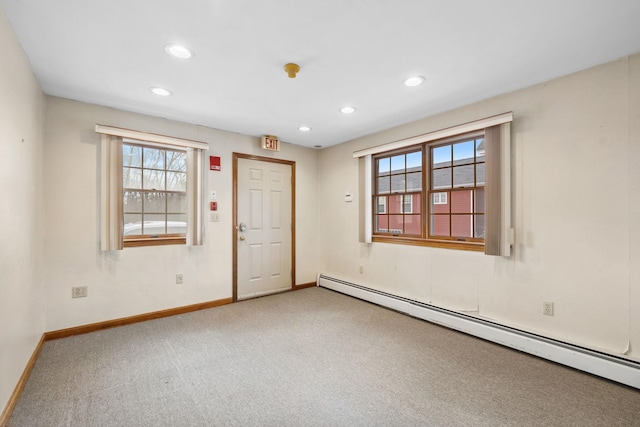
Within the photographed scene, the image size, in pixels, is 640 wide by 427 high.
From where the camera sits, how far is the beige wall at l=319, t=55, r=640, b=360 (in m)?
2.24

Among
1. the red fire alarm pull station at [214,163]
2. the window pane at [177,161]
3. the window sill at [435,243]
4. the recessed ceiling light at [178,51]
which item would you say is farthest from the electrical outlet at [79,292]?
the window sill at [435,243]

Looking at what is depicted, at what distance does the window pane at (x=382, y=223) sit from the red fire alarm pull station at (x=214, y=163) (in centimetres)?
245

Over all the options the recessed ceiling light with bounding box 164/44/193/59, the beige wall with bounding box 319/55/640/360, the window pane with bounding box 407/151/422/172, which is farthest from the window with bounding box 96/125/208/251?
the beige wall with bounding box 319/55/640/360

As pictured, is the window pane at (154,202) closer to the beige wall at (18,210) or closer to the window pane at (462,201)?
the beige wall at (18,210)

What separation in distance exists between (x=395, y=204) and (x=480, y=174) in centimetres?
121

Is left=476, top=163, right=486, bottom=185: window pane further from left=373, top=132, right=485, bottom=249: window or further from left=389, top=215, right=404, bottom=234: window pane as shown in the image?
left=389, top=215, right=404, bottom=234: window pane

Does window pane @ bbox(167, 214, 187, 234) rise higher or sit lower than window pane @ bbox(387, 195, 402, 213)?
lower

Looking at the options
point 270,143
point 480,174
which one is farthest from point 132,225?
point 480,174

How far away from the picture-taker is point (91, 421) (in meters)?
1.77

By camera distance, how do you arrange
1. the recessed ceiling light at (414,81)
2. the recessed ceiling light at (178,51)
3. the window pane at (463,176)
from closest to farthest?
the recessed ceiling light at (178,51) < the recessed ceiling light at (414,81) < the window pane at (463,176)

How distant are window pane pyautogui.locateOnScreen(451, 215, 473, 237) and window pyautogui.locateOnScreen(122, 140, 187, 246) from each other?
3.39 meters

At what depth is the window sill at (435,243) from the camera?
316 centimetres

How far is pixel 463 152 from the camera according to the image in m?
3.37

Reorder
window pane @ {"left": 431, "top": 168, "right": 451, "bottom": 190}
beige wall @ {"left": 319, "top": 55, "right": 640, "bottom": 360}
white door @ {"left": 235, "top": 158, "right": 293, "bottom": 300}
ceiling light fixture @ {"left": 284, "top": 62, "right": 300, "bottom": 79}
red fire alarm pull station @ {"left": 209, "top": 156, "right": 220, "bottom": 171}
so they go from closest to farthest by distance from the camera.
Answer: beige wall @ {"left": 319, "top": 55, "right": 640, "bottom": 360} → ceiling light fixture @ {"left": 284, "top": 62, "right": 300, "bottom": 79} → window pane @ {"left": 431, "top": 168, "right": 451, "bottom": 190} → red fire alarm pull station @ {"left": 209, "top": 156, "right": 220, "bottom": 171} → white door @ {"left": 235, "top": 158, "right": 293, "bottom": 300}
